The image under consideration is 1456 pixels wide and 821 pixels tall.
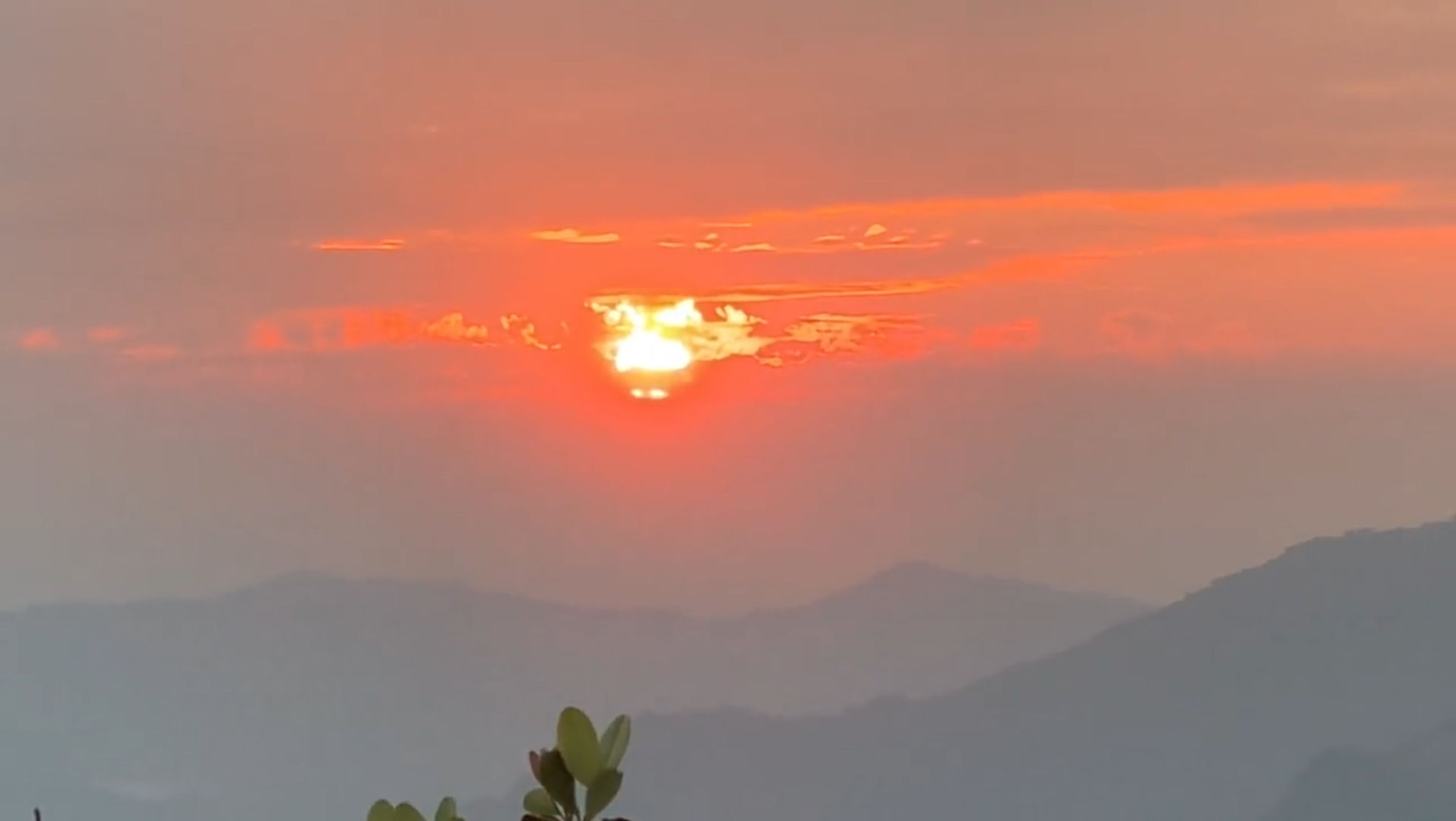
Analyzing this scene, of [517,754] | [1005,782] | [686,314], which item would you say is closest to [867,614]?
[1005,782]

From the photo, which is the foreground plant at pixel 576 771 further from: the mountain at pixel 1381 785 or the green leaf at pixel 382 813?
the mountain at pixel 1381 785

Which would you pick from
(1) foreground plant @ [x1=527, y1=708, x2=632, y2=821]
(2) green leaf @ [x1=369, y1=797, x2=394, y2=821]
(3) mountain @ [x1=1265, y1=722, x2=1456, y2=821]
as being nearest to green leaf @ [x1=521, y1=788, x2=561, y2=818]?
(1) foreground plant @ [x1=527, y1=708, x2=632, y2=821]

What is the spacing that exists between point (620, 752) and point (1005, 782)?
82.1 metres

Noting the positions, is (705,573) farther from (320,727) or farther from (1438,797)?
(1438,797)

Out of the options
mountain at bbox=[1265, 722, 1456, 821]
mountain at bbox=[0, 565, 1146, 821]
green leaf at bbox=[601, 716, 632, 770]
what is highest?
mountain at bbox=[0, 565, 1146, 821]

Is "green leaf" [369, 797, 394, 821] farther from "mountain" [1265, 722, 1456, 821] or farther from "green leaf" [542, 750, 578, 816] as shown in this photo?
"mountain" [1265, 722, 1456, 821]

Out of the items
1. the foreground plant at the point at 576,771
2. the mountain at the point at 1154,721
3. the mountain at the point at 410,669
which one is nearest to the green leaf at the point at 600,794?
the foreground plant at the point at 576,771

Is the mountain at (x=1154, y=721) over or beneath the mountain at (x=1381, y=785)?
over

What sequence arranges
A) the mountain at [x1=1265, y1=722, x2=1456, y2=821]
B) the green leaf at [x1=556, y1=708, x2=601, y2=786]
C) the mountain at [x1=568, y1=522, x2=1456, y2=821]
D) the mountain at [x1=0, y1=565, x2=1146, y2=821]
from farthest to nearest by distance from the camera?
the mountain at [x1=0, y1=565, x2=1146, y2=821] → the mountain at [x1=568, y1=522, x2=1456, y2=821] → the mountain at [x1=1265, y1=722, x2=1456, y2=821] → the green leaf at [x1=556, y1=708, x2=601, y2=786]

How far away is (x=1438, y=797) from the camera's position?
7012 centimetres

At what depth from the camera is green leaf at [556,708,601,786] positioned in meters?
1.25

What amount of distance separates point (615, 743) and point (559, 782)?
6 centimetres

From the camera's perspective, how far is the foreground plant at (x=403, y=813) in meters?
1.33

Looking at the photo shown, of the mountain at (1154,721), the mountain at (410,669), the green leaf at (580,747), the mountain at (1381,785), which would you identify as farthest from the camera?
the mountain at (410,669)
